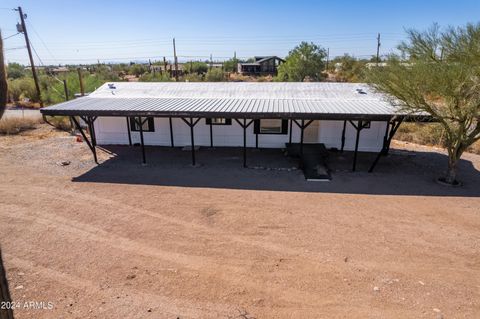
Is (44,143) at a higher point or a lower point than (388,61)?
lower

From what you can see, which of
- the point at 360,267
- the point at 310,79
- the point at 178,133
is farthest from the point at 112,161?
the point at 310,79

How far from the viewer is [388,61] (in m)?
13.3

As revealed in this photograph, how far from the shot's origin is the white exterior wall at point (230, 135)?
16.5 meters

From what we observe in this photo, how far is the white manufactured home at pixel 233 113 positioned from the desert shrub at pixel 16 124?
23.3 feet

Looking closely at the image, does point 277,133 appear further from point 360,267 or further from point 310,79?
point 310,79

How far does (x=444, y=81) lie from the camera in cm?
1108

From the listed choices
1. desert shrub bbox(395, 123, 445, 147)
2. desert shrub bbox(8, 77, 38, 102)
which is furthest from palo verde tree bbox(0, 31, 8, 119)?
desert shrub bbox(8, 77, 38, 102)

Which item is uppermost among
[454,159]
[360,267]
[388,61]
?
[388,61]

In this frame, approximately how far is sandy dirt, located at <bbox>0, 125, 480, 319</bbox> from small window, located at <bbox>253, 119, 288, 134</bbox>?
2.99 m

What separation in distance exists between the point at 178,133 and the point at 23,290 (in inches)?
462

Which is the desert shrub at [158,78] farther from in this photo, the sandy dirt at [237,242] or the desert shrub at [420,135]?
the desert shrub at [420,135]

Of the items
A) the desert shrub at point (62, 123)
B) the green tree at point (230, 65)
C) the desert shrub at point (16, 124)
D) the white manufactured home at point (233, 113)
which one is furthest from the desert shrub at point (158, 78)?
the green tree at point (230, 65)

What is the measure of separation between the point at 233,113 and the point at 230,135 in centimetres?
404

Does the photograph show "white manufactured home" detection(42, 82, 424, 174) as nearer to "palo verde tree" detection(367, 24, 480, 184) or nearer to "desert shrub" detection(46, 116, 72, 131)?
→ "palo verde tree" detection(367, 24, 480, 184)
